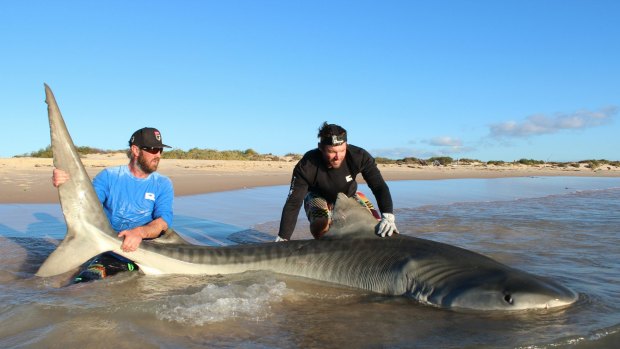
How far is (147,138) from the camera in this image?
521 centimetres

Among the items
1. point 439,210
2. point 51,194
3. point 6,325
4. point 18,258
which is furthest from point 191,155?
point 6,325

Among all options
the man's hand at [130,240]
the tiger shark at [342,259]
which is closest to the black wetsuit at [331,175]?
the tiger shark at [342,259]

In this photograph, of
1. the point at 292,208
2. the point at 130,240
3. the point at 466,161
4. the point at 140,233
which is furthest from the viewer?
the point at 466,161

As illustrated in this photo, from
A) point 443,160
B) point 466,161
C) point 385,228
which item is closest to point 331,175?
point 385,228

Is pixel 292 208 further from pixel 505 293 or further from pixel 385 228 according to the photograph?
pixel 505 293

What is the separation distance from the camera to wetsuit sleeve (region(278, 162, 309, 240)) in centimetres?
559

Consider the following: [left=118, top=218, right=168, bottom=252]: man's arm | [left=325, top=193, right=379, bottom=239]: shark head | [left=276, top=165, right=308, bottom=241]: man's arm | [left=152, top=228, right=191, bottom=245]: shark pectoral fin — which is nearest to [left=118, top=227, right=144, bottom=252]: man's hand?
[left=118, top=218, right=168, bottom=252]: man's arm

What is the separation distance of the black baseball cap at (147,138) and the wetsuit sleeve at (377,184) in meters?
2.27

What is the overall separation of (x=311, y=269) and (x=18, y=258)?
3.31 metres

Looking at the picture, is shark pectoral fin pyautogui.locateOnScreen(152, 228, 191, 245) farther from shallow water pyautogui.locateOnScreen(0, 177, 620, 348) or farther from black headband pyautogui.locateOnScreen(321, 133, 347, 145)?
black headband pyautogui.locateOnScreen(321, 133, 347, 145)

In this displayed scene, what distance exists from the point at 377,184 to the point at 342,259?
1.34 meters

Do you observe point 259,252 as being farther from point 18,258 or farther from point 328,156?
point 18,258

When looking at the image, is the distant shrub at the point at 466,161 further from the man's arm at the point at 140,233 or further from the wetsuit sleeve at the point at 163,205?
the man's arm at the point at 140,233

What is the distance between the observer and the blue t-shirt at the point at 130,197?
17.3ft
